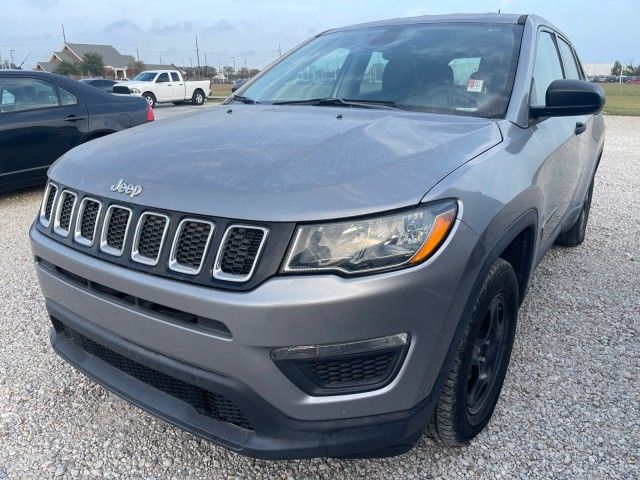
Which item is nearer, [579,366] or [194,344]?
[194,344]

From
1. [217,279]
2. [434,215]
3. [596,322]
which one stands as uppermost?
[434,215]

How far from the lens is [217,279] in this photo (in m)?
1.66

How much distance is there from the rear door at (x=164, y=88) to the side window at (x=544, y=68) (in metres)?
26.4

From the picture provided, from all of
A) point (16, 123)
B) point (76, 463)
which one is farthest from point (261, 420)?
point (16, 123)

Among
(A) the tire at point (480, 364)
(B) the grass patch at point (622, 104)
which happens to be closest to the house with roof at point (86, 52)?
(B) the grass patch at point (622, 104)

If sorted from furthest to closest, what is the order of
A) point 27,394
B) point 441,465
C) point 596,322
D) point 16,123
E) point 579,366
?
point 16,123, point 596,322, point 579,366, point 27,394, point 441,465

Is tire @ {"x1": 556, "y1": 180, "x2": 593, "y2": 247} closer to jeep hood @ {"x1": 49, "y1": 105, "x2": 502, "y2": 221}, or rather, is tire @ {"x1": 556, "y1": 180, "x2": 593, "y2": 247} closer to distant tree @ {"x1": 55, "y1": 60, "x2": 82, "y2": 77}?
jeep hood @ {"x1": 49, "y1": 105, "x2": 502, "y2": 221}

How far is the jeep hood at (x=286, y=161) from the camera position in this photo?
5.46 feet

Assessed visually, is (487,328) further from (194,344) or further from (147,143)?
(147,143)

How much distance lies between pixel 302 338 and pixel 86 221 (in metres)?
1.00

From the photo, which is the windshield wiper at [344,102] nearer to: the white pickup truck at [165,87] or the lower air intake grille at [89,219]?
the lower air intake grille at [89,219]

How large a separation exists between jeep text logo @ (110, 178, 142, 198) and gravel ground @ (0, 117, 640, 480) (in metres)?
1.10

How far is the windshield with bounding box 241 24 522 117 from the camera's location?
2.63 m

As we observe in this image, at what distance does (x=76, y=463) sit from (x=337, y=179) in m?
1.56
